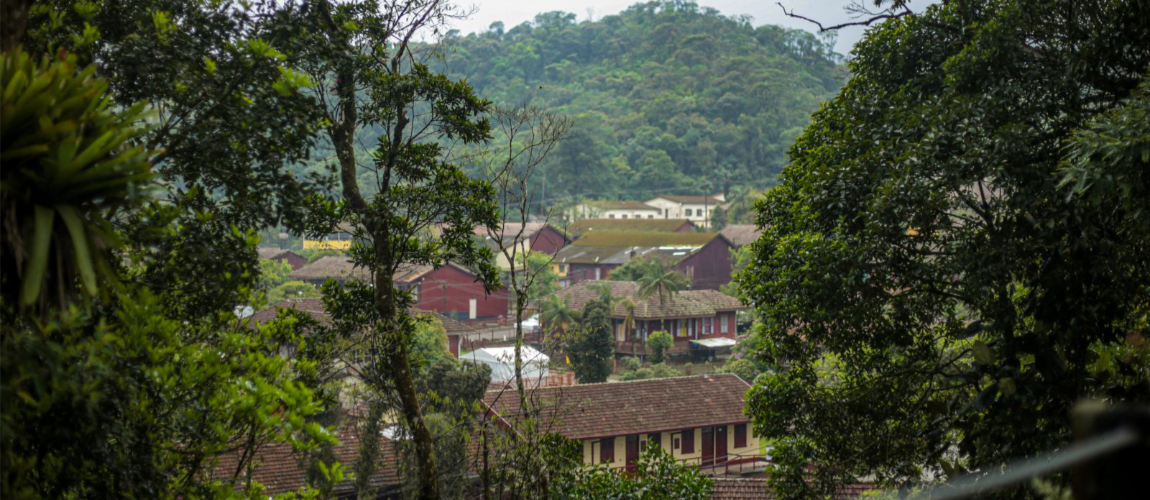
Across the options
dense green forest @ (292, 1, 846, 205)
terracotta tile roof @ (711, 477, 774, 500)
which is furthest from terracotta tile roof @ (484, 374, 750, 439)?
dense green forest @ (292, 1, 846, 205)

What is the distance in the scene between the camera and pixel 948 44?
25.7ft

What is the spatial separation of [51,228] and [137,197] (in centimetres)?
27

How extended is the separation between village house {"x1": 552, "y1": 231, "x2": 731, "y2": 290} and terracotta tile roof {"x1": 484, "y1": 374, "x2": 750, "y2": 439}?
18.0 meters

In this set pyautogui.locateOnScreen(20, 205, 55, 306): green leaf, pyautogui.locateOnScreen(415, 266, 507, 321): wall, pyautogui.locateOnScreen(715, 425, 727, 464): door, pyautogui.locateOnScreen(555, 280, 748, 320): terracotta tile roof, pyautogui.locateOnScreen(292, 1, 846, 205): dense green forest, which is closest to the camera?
pyautogui.locateOnScreen(20, 205, 55, 306): green leaf

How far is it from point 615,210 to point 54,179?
53153 mm

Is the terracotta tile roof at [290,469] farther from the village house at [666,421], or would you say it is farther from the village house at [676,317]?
the village house at [676,317]

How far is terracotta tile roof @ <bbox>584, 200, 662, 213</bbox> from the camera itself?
54.7 m

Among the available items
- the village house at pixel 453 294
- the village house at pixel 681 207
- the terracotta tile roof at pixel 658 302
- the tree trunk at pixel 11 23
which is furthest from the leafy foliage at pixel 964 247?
the village house at pixel 681 207

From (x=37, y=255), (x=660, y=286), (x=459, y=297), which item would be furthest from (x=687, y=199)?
(x=37, y=255)

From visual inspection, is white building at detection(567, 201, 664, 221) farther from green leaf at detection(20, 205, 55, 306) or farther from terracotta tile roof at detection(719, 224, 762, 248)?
green leaf at detection(20, 205, 55, 306)

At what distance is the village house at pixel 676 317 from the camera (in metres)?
28.9

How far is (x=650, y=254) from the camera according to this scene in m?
40.3

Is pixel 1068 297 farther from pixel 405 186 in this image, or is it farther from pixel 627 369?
pixel 627 369

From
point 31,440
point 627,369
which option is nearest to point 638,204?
point 627,369
